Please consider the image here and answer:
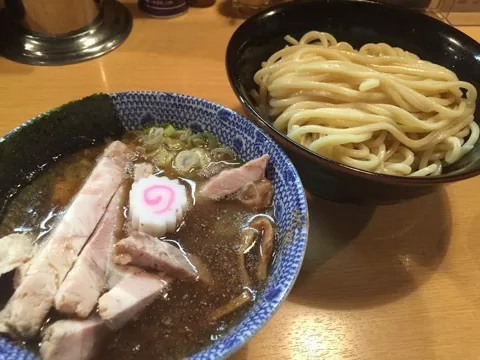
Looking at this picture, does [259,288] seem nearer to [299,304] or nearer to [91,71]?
[299,304]

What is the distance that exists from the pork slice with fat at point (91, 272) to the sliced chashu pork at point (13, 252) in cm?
10

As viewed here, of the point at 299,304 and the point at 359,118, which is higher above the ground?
the point at 359,118

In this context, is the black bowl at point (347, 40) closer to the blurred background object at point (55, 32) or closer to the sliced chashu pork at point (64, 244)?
the sliced chashu pork at point (64, 244)

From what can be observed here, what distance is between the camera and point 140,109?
1073mm

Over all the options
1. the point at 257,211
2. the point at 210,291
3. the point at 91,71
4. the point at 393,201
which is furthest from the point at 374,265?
the point at 91,71

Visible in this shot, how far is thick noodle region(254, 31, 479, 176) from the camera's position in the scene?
1111mm

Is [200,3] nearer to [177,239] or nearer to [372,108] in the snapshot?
[372,108]

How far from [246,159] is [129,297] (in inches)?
17.4

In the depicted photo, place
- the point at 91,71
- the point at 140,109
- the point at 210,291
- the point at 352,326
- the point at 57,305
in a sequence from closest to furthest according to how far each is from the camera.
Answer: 1. the point at 57,305
2. the point at 210,291
3. the point at 352,326
4. the point at 140,109
5. the point at 91,71

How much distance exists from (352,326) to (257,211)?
1.10 ft

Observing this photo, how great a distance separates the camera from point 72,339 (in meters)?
0.71

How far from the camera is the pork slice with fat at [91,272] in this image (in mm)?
761

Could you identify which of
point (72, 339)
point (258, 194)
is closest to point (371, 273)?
point (258, 194)

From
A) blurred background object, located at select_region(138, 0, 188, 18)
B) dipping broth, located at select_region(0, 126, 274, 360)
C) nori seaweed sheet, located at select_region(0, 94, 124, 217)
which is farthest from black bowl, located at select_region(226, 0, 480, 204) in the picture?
blurred background object, located at select_region(138, 0, 188, 18)
